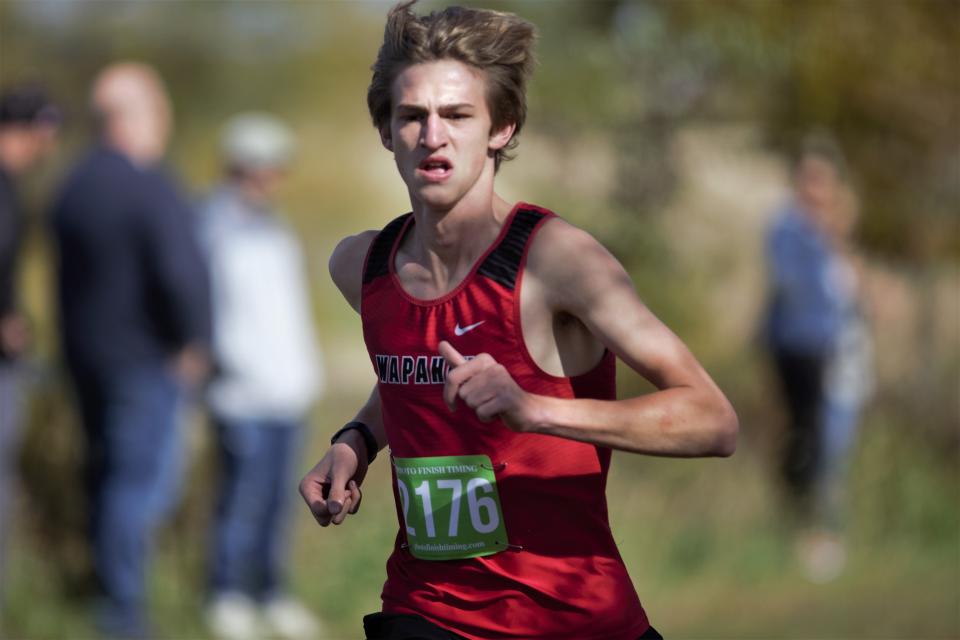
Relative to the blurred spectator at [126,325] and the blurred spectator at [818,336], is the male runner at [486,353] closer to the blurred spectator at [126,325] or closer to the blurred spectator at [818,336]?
the blurred spectator at [126,325]

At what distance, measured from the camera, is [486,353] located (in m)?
3.23

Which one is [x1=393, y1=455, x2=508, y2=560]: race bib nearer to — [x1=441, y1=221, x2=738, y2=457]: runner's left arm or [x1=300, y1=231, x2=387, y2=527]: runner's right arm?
[x1=300, y1=231, x2=387, y2=527]: runner's right arm

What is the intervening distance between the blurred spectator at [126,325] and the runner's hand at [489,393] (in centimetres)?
414

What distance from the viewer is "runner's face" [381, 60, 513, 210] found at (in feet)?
11.1

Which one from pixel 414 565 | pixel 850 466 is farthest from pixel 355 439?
pixel 850 466

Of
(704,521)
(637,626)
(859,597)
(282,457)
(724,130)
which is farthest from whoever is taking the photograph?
(724,130)

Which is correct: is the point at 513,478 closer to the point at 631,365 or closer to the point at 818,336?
the point at 631,365

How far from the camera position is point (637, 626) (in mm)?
3475

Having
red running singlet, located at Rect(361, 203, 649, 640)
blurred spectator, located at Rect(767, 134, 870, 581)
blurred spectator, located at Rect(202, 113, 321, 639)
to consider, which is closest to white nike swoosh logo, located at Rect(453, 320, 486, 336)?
red running singlet, located at Rect(361, 203, 649, 640)

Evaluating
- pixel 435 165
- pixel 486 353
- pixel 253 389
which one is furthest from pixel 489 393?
pixel 253 389

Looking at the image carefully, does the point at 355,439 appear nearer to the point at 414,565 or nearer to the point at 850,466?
the point at 414,565

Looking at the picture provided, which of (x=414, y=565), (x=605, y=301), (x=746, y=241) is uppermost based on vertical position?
(x=746, y=241)

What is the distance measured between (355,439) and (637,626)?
787 millimetres

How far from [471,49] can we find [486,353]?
→ 2.15 feet
